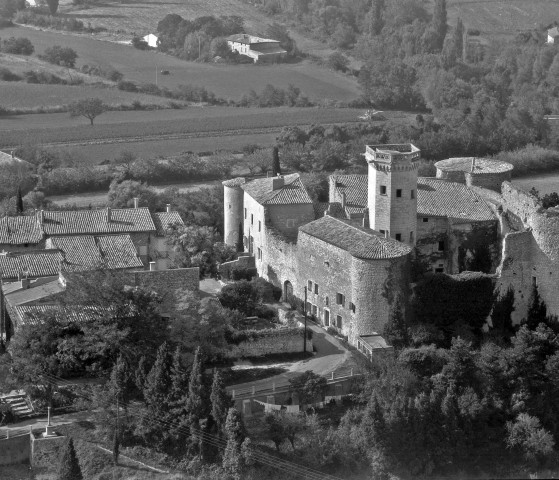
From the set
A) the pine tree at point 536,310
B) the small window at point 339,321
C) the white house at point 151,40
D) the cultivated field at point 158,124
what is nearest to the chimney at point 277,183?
the small window at point 339,321

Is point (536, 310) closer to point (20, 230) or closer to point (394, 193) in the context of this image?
point (394, 193)

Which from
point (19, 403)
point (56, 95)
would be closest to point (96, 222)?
point (19, 403)

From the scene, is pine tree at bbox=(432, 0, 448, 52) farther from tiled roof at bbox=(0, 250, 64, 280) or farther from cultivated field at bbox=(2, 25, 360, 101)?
tiled roof at bbox=(0, 250, 64, 280)

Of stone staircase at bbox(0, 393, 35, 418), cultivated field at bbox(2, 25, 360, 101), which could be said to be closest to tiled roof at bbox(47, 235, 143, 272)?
stone staircase at bbox(0, 393, 35, 418)

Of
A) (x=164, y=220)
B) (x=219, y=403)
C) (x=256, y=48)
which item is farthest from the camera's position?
(x=256, y=48)

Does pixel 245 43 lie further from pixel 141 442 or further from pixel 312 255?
pixel 141 442

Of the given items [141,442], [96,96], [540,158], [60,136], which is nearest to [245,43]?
[96,96]
